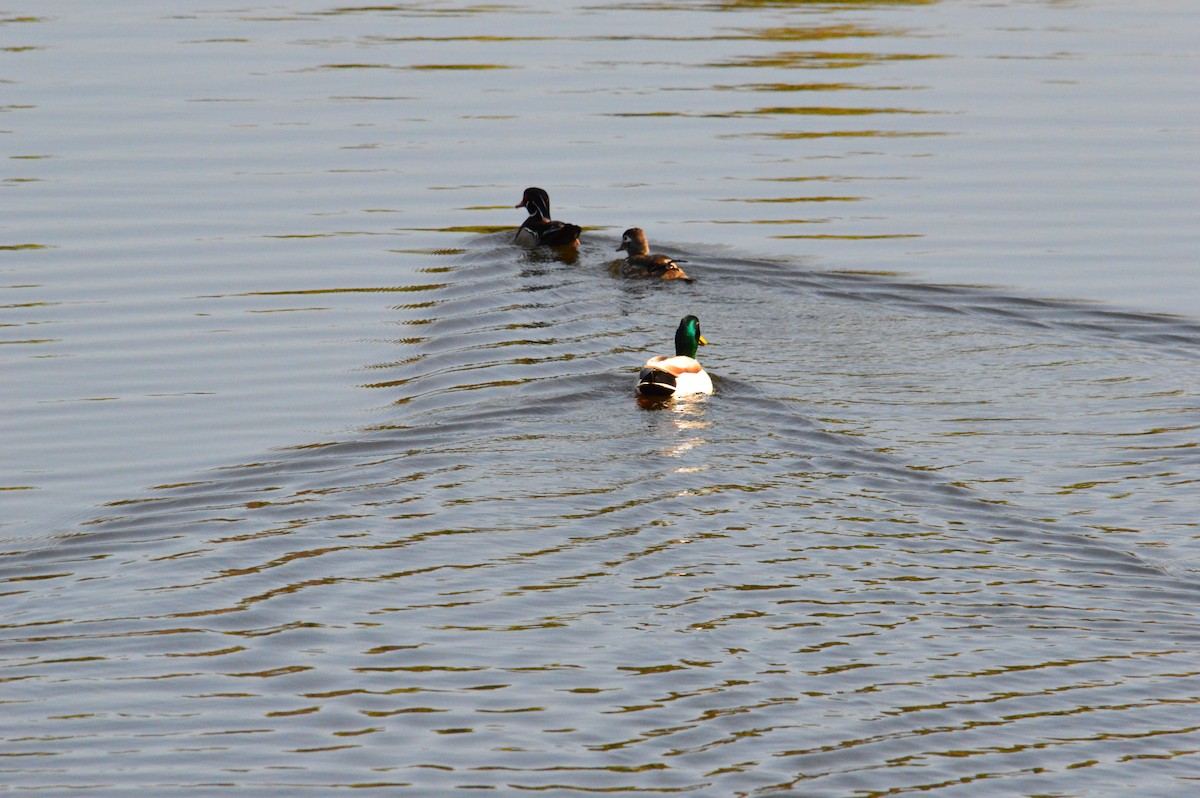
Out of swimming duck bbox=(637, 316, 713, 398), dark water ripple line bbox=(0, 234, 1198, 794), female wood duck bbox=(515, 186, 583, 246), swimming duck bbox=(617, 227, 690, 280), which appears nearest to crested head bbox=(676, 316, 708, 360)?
swimming duck bbox=(637, 316, 713, 398)

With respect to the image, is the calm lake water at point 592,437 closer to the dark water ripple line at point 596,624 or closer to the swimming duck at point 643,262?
the dark water ripple line at point 596,624

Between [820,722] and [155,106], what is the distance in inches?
744

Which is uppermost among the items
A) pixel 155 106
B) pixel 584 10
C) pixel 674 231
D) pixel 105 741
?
pixel 584 10

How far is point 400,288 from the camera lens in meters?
17.3

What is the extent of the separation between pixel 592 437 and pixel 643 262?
4942 mm

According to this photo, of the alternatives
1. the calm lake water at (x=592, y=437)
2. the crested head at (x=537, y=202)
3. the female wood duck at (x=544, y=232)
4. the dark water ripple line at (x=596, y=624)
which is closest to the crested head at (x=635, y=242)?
the calm lake water at (x=592, y=437)

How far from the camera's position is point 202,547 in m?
Result: 10.2

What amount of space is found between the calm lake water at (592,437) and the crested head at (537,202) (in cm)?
46

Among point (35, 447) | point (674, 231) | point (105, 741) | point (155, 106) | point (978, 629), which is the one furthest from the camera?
point (155, 106)

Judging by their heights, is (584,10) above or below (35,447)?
above

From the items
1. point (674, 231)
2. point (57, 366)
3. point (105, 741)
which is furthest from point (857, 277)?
point (105, 741)

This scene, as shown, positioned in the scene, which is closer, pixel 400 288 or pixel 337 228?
pixel 400 288

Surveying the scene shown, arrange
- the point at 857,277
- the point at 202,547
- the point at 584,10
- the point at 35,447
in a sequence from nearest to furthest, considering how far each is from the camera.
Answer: the point at 202,547 < the point at 35,447 < the point at 857,277 < the point at 584,10

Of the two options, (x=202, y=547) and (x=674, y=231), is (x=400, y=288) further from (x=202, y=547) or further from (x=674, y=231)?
(x=202, y=547)
